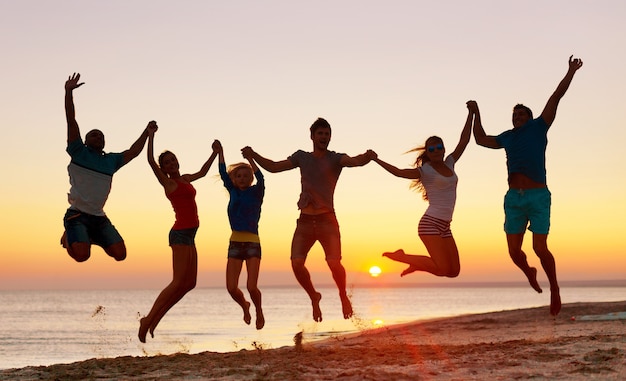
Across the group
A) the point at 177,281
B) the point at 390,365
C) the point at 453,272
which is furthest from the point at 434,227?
the point at 177,281

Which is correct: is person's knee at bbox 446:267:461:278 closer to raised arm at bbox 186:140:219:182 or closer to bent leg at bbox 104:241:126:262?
raised arm at bbox 186:140:219:182

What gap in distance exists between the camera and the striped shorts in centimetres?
1102

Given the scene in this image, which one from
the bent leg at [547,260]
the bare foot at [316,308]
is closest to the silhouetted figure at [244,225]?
the bare foot at [316,308]

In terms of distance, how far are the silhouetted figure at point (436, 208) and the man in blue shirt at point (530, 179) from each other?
2.94 feet

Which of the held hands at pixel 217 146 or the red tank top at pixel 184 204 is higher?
the held hands at pixel 217 146

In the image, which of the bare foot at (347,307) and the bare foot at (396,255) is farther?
the bare foot at (396,255)

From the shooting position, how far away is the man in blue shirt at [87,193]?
1062 cm

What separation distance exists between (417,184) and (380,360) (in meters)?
2.92

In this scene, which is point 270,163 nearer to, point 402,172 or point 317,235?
point 317,235

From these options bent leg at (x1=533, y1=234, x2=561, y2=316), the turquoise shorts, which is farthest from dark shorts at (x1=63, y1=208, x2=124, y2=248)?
bent leg at (x1=533, y1=234, x2=561, y2=316)

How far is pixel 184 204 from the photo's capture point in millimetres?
11406

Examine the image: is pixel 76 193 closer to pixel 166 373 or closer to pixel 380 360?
pixel 166 373

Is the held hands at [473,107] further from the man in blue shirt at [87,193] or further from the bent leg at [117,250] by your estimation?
the bent leg at [117,250]

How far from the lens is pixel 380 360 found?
9.66 meters
